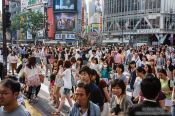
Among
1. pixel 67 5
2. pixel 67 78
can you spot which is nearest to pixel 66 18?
pixel 67 5

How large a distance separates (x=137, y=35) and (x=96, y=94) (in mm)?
80764

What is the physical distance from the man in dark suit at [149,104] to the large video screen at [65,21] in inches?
3794

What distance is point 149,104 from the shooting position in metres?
4.12

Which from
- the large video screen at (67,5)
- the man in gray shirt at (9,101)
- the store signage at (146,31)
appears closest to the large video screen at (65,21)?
the large video screen at (67,5)

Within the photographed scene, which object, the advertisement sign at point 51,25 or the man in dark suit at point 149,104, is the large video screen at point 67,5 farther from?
the man in dark suit at point 149,104

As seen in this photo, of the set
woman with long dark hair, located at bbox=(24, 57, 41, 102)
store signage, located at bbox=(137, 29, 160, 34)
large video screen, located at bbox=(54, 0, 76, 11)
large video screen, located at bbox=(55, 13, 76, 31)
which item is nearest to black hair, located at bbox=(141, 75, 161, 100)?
woman with long dark hair, located at bbox=(24, 57, 41, 102)

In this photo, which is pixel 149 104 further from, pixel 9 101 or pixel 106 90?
pixel 106 90

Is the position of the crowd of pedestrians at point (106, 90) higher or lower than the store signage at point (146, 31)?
lower

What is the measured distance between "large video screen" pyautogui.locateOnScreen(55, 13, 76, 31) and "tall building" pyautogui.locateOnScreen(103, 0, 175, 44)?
873 cm

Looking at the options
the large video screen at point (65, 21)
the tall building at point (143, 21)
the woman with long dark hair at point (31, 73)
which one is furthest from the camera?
the large video screen at point (65, 21)

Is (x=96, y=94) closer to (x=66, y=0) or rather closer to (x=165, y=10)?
(x=165, y=10)

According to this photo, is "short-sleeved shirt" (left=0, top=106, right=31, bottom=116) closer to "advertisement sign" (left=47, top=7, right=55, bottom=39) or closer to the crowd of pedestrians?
the crowd of pedestrians

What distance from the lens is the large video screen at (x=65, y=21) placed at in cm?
10044

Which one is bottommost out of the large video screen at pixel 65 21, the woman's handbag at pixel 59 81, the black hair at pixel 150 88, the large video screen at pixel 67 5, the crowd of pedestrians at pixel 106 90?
the woman's handbag at pixel 59 81
